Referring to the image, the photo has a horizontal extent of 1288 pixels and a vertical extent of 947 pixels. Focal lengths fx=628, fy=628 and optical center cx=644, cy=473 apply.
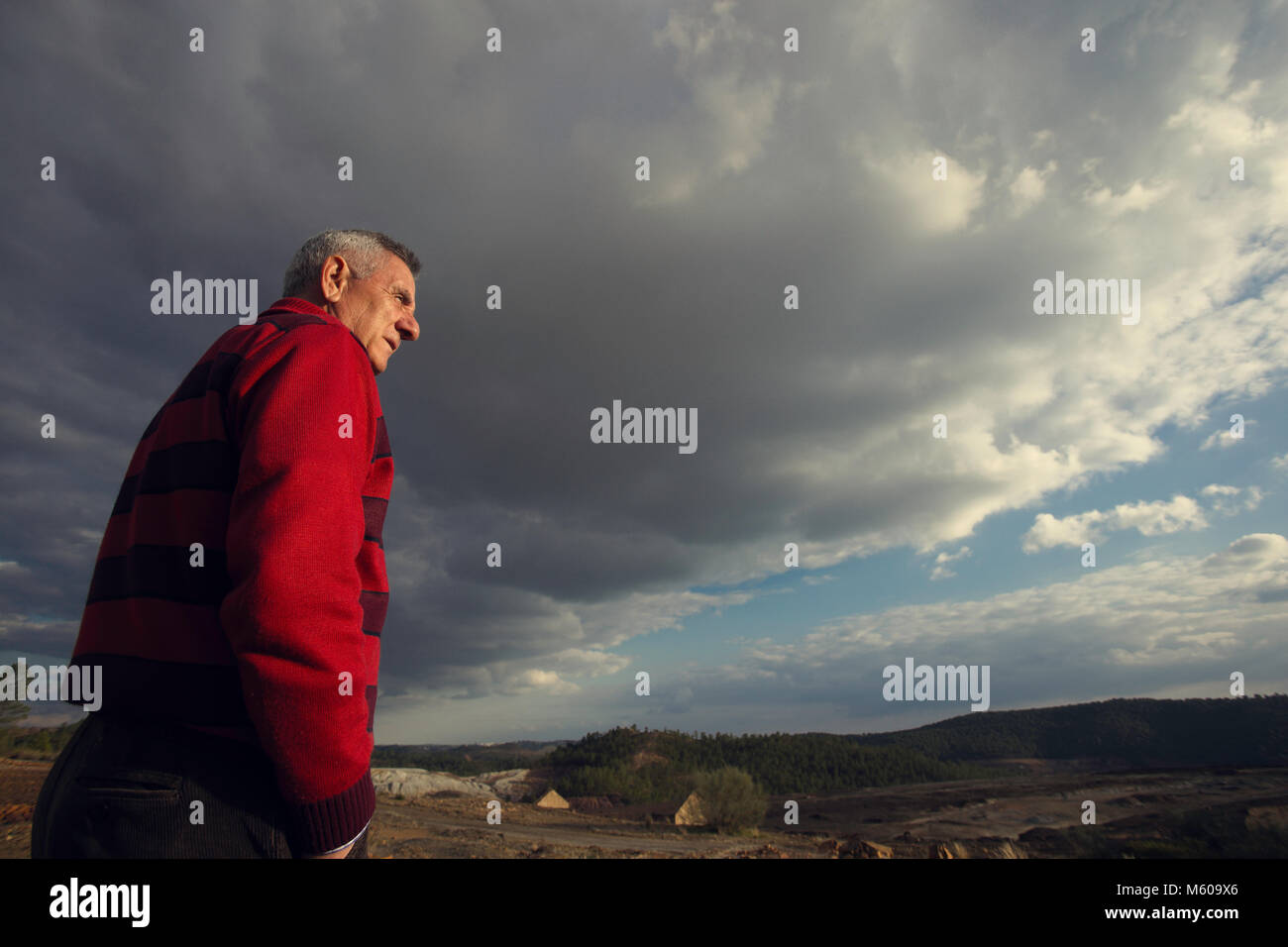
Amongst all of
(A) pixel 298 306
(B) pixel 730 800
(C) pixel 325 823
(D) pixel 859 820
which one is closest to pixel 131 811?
(C) pixel 325 823

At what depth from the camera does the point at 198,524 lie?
1.76 m

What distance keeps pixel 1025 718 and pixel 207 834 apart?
8850cm

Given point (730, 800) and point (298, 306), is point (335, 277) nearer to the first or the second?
point (298, 306)

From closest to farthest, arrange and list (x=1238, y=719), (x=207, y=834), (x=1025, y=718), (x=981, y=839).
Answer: (x=207, y=834) → (x=981, y=839) → (x=1238, y=719) → (x=1025, y=718)

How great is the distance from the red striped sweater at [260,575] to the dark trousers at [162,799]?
6 cm

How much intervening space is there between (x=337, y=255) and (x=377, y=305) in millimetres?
256

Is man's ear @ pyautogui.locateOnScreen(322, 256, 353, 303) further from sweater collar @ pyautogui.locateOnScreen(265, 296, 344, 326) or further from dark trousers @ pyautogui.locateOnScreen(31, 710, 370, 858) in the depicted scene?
dark trousers @ pyautogui.locateOnScreen(31, 710, 370, 858)

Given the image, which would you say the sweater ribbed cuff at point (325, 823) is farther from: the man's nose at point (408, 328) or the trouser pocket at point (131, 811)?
the man's nose at point (408, 328)

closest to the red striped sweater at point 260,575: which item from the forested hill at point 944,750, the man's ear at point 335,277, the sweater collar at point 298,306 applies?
the sweater collar at point 298,306

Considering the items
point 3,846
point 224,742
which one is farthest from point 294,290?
point 3,846

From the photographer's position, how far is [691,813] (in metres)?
26.8

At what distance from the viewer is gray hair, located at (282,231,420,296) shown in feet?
8.53
